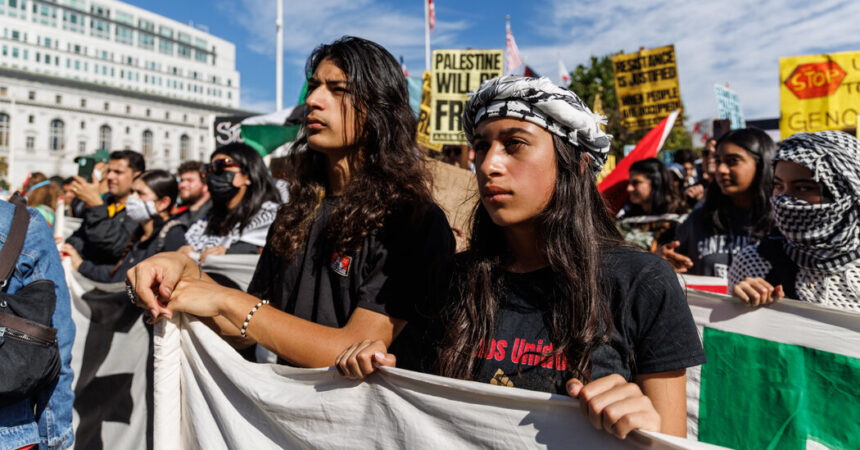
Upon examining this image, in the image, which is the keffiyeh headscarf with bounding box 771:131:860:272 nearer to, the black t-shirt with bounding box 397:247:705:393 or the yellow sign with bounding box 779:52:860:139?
the black t-shirt with bounding box 397:247:705:393

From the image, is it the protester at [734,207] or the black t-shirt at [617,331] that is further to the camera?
the protester at [734,207]

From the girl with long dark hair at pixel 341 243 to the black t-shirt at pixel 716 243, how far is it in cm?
230

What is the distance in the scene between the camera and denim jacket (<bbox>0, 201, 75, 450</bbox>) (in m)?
2.11

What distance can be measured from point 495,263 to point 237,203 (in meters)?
3.23

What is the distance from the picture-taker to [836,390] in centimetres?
207

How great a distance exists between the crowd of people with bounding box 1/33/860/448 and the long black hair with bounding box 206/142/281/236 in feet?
6.82

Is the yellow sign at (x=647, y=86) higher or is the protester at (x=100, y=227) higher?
the yellow sign at (x=647, y=86)

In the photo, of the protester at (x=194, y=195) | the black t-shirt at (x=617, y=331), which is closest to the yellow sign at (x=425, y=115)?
the protester at (x=194, y=195)

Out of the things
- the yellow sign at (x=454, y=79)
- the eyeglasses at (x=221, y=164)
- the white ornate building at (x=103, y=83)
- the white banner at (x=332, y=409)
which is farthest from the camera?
the white ornate building at (x=103, y=83)

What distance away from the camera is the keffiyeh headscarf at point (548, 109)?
5.20 ft

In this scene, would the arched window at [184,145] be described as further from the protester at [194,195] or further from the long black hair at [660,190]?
the long black hair at [660,190]

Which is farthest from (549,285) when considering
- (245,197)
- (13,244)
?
(245,197)

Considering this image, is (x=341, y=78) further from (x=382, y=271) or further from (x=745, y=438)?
(x=745, y=438)

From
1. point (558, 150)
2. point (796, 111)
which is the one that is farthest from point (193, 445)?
point (796, 111)
